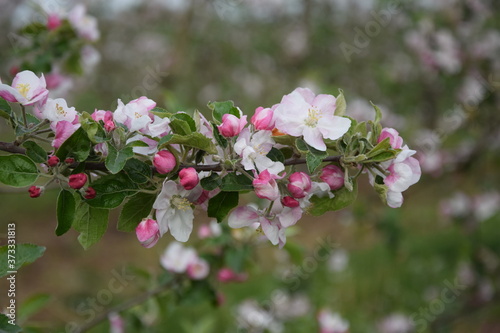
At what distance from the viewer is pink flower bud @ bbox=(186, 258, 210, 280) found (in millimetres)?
1737

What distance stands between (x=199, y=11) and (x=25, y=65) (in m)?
4.18

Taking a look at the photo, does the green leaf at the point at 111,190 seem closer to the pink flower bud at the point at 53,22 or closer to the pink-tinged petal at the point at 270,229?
the pink-tinged petal at the point at 270,229

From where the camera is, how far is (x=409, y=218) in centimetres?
559

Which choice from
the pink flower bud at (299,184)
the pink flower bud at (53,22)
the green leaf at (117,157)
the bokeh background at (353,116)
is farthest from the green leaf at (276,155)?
the pink flower bud at (53,22)

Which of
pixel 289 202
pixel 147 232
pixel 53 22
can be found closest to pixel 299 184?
pixel 289 202

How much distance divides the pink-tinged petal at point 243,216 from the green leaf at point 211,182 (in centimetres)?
10

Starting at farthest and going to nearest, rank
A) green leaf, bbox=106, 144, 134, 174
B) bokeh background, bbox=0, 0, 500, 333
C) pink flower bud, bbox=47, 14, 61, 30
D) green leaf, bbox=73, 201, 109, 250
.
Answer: bokeh background, bbox=0, 0, 500, 333, pink flower bud, bbox=47, 14, 61, 30, green leaf, bbox=73, 201, 109, 250, green leaf, bbox=106, 144, 134, 174

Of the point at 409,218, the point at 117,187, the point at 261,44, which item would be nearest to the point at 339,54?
the point at 261,44

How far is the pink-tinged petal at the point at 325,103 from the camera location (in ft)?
3.17

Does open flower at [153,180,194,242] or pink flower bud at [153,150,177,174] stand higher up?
pink flower bud at [153,150,177,174]

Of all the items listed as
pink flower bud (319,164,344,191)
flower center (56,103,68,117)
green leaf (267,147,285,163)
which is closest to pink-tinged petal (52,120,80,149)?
flower center (56,103,68,117)

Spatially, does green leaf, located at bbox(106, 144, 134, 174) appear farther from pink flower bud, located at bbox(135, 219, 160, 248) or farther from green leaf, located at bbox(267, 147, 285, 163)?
green leaf, located at bbox(267, 147, 285, 163)

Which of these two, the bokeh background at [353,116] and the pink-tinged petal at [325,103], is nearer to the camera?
the pink-tinged petal at [325,103]

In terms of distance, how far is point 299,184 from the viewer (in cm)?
91
